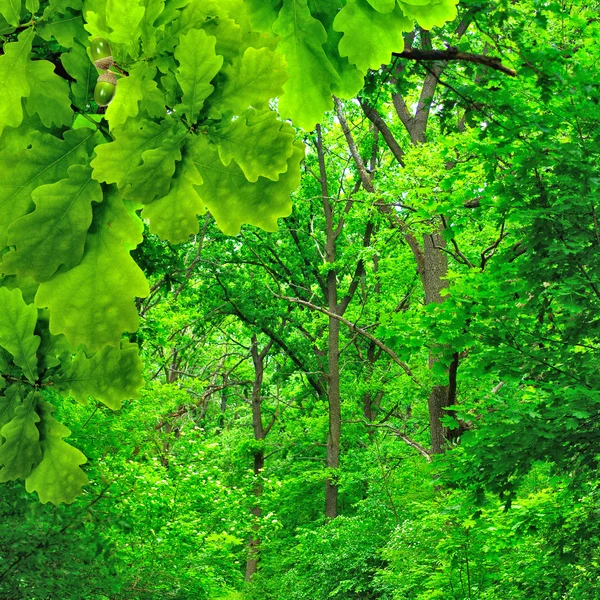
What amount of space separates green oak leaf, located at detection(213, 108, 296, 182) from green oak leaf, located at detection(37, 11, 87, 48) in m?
0.20

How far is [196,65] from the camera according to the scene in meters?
0.63

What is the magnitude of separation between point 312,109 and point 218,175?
10.5 inches

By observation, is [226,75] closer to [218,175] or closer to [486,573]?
[218,175]

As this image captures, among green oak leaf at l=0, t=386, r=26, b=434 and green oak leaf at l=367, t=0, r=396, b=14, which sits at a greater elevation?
green oak leaf at l=367, t=0, r=396, b=14

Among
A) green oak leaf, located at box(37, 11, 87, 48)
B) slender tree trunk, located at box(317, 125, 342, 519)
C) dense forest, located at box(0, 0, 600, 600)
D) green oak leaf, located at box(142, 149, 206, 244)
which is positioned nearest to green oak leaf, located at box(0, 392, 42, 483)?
dense forest, located at box(0, 0, 600, 600)

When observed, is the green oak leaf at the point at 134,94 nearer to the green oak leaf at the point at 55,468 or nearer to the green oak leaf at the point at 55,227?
the green oak leaf at the point at 55,227

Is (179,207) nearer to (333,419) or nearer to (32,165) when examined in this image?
(32,165)

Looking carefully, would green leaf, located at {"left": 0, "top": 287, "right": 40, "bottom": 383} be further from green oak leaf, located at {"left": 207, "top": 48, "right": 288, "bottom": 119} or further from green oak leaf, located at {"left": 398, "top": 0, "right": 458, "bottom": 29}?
green oak leaf, located at {"left": 398, "top": 0, "right": 458, "bottom": 29}

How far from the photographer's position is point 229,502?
1029 cm

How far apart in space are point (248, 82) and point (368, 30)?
27 cm

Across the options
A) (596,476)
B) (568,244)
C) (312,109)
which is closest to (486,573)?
(596,476)

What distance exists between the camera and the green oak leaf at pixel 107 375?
3.02ft

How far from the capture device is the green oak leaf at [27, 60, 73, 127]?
0.72 metres

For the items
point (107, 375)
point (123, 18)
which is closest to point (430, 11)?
point (123, 18)
